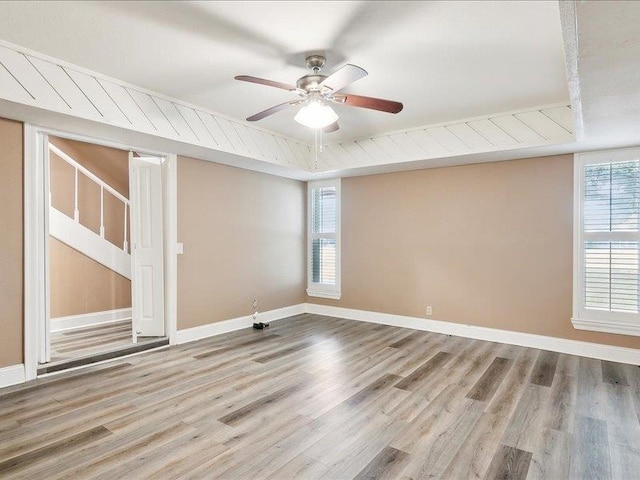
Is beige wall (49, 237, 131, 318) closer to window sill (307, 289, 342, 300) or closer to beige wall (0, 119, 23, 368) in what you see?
beige wall (0, 119, 23, 368)

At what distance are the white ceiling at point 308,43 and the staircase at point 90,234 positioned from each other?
9.07 feet

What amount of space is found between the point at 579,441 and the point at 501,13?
8.87ft

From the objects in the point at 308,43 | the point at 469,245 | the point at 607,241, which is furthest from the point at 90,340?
the point at 607,241

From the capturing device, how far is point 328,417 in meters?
2.61

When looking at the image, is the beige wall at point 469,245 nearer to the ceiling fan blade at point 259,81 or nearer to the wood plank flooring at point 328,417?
the wood plank flooring at point 328,417

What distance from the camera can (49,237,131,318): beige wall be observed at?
4.97m

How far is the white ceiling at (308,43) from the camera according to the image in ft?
7.23

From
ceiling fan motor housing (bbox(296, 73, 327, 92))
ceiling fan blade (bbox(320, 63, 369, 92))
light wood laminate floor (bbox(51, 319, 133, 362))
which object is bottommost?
light wood laminate floor (bbox(51, 319, 133, 362))

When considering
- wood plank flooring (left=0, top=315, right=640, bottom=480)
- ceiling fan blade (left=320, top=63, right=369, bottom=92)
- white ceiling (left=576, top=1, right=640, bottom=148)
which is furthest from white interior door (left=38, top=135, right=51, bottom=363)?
white ceiling (left=576, top=1, right=640, bottom=148)

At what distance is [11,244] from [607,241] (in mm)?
5783

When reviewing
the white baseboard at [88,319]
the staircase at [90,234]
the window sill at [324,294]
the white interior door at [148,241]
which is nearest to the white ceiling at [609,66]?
the window sill at [324,294]

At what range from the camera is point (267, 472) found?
1.99 meters

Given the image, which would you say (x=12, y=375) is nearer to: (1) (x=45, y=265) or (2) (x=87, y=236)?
(1) (x=45, y=265)

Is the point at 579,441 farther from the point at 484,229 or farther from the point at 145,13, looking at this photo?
the point at 145,13
